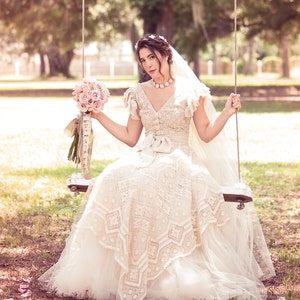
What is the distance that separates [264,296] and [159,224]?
62 centimetres

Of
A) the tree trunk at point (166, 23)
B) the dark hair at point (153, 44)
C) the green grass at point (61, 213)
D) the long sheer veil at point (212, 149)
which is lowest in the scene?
the green grass at point (61, 213)

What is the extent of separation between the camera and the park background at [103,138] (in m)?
5.14

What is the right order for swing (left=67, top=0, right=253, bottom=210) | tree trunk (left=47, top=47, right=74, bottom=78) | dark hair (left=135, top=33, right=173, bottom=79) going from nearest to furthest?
swing (left=67, top=0, right=253, bottom=210) → dark hair (left=135, top=33, right=173, bottom=79) → tree trunk (left=47, top=47, right=74, bottom=78)

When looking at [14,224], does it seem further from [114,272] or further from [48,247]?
[114,272]

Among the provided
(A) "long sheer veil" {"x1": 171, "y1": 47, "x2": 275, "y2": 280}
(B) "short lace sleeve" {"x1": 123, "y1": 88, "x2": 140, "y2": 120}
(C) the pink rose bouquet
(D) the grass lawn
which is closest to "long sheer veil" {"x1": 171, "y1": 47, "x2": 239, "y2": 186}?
(A) "long sheer veil" {"x1": 171, "y1": 47, "x2": 275, "y2": 280}

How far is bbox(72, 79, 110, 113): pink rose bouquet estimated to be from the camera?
174 inches

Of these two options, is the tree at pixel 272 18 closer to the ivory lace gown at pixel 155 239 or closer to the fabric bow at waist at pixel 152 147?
the fabric bow at waist at pixel 152 147

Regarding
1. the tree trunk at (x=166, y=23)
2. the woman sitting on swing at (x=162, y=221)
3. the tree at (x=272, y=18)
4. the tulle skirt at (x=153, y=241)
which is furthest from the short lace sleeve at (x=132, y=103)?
the tree at (x=272, y=18)

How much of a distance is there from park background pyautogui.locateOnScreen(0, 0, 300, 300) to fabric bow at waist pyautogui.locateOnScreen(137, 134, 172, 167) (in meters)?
0.88

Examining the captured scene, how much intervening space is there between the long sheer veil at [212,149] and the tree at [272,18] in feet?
53.8

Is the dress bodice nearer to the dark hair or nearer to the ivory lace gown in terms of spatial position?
the ivory lace gown

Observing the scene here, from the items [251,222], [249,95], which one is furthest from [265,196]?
[249,95]

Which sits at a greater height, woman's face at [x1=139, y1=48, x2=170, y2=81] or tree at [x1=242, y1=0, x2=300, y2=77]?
tree at [x1=242, y1=0, x2=300, y2=77]

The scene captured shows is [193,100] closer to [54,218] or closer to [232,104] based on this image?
[232,104]
